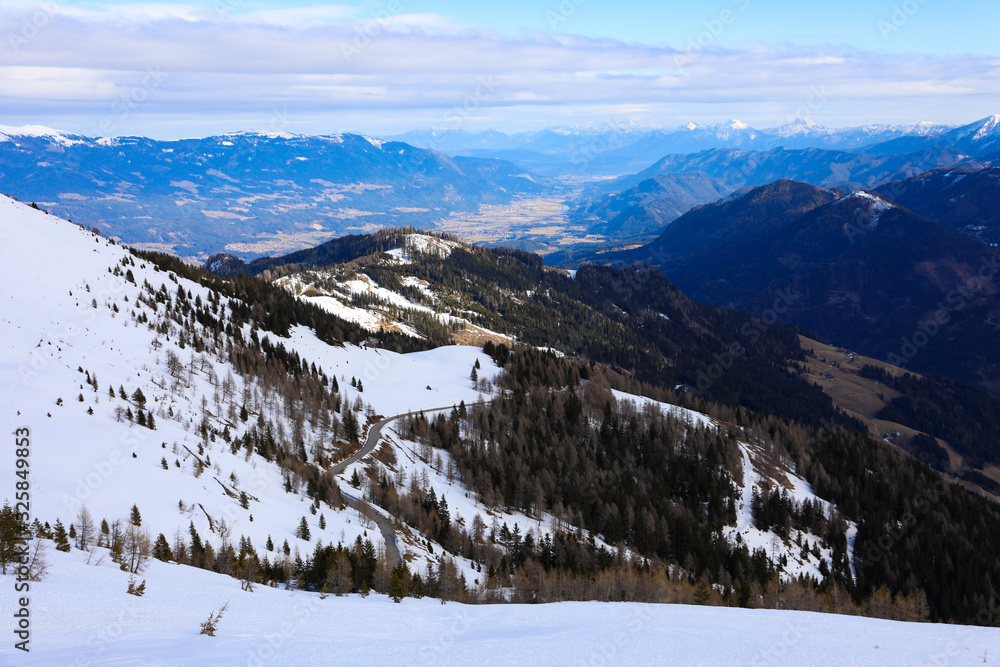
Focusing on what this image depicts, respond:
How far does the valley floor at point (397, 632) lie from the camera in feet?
69.5

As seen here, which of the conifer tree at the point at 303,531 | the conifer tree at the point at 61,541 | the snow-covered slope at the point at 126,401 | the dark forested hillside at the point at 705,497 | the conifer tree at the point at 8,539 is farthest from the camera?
the dark forested hillside at the point at 705,497

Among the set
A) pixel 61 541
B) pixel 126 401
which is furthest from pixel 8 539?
pixel 126 401

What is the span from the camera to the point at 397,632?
29.6 m

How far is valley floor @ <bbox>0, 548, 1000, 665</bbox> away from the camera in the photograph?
69.5 ft

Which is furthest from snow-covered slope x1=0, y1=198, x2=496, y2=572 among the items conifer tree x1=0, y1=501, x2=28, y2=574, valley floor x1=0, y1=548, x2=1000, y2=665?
valley floor x1=0, y1=548, x2=1000, y2=665

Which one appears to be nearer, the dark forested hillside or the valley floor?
the valley floor

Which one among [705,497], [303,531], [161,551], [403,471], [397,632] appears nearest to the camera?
[397,632]

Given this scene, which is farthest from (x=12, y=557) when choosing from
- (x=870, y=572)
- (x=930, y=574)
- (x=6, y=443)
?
(x=930, y=574)

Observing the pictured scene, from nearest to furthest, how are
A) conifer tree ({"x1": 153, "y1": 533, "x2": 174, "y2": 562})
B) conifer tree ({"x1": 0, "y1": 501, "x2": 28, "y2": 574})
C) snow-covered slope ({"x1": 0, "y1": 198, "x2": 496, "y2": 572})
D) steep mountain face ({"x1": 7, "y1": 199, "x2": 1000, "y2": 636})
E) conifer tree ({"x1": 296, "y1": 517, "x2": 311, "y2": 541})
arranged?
1. conifer tree ({"x1": 0, "y1": 501, "x2": 28, "y2": 574})
2. conifer tree ({"x1": 153, "y1": 533, "x2": 174, "y2": 562})
3. snow-covered slope ({"x1": 0, "y1": 198, "x2": 496, "y2": 572})
4. steep mountain face ({"x1": 7, "y1": 199, "x2": 1000, "y2": 636})
5. conifer tree ({"x1": 296, "y1": 517, "x2": 311, "y2": 541})

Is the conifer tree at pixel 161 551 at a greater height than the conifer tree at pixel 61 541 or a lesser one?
lesser

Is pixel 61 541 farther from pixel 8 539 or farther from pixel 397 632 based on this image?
pixel 397 632

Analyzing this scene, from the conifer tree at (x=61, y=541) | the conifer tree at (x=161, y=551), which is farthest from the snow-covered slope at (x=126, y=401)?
the conifer tree at (x=61, y=541)

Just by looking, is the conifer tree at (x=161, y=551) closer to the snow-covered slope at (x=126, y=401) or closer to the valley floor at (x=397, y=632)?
the valley floor at (x=397, y=632)

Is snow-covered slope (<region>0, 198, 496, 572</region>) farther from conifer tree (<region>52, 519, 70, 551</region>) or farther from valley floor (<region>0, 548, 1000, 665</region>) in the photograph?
valley floor (<region>0, 548, 1000, 665</region>)
